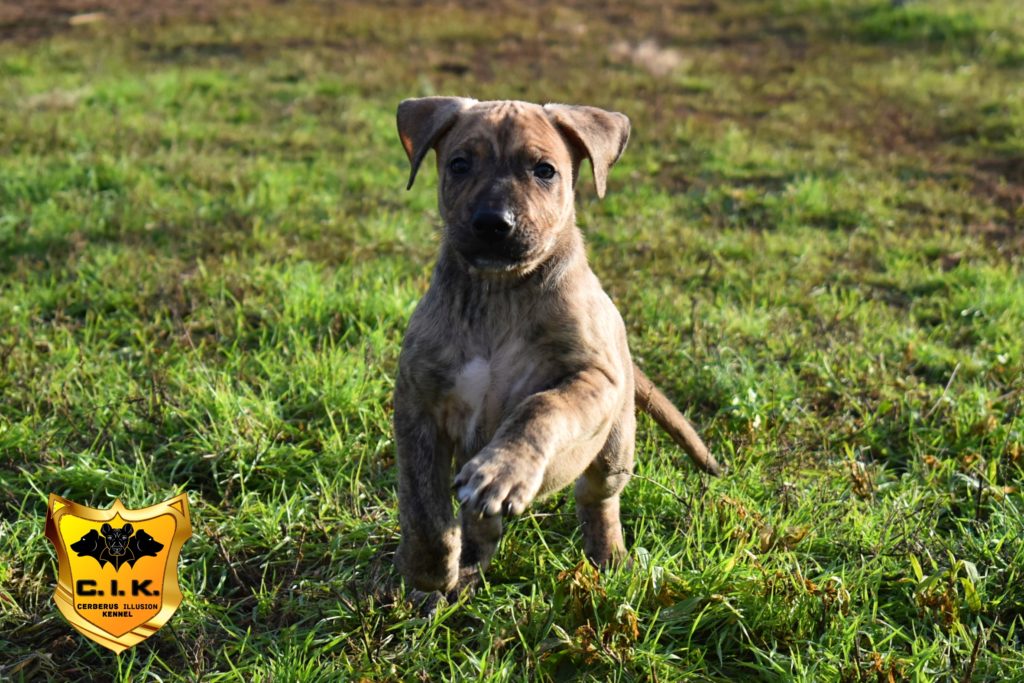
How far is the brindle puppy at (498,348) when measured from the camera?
10.9 feet

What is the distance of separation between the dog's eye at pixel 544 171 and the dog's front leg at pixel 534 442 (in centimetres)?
81

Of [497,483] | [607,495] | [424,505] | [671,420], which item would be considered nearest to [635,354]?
[671,420]

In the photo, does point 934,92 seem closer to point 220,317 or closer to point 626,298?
point 626,298

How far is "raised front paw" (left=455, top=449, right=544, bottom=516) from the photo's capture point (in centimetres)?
268

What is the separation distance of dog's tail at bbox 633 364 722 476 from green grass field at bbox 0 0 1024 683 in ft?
0.27

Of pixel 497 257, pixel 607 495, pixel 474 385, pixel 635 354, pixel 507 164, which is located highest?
pixel 507 164

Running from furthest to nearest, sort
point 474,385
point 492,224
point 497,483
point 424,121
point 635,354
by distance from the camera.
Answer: point 635,354
point 424,121
point 474,385
point 492,224
point 497,483

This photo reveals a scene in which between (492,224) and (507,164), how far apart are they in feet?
1.28

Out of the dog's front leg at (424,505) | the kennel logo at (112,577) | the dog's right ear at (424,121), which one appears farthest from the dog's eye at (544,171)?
the kennel logo at (112,577)

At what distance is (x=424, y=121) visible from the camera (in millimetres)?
3920

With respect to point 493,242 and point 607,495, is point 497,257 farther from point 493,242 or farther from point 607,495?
point 607,495

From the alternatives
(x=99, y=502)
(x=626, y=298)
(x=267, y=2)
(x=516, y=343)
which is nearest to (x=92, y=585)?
(x=99, y=502)

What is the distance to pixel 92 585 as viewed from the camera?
3133 millimetres

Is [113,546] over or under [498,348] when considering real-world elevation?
under
